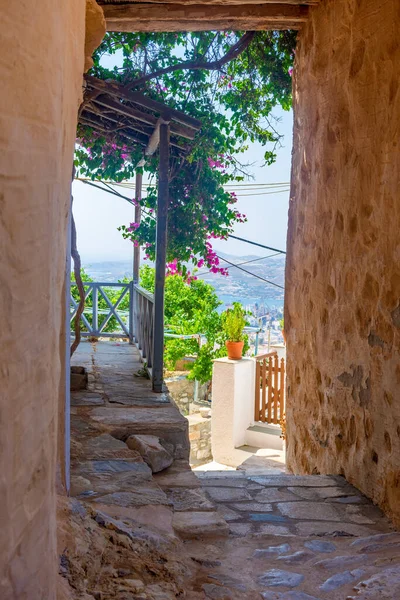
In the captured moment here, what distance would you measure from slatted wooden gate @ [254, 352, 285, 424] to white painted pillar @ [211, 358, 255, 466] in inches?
6.0

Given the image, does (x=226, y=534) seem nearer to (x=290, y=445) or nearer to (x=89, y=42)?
(x=89, y=42)

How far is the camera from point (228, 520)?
9.65ft

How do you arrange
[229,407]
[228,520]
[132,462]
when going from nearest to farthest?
[228,520]
[132,462]
[229,407]

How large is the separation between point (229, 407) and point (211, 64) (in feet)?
16.1

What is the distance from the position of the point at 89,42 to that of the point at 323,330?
234 centimetres

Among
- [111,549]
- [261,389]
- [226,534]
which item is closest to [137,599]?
[111,549]

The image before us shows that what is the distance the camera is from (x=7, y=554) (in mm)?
1004

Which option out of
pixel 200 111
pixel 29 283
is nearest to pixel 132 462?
pixel 29 283

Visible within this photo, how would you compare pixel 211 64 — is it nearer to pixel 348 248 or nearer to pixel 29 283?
pixel 348 248

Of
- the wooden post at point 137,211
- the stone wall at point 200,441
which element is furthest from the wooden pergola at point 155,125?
the stone wall at point 200,441

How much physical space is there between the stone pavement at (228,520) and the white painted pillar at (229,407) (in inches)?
176

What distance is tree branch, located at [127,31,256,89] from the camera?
193 inches

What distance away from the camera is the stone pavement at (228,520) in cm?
212

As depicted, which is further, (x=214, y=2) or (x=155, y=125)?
(x=155, y=125)
